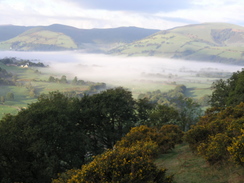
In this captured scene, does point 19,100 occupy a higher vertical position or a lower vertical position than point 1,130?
lower

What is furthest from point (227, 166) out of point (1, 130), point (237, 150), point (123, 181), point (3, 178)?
point (1, 130)

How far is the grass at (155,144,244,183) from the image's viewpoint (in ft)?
37.5

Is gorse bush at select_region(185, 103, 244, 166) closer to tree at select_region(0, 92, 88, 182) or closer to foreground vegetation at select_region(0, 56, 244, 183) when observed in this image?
foreground vegetation at select_region(0, 56, 244, 183)

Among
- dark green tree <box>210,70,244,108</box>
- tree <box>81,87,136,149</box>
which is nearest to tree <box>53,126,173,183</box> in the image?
tree <box>81,87,136,149</box>

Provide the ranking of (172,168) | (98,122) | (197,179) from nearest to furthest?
(197,179) < (172,168) < (98,122)

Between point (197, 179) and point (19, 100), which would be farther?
point (19, 100)

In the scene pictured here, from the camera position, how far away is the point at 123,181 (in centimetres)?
895

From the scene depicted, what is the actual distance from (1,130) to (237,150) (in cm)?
1879

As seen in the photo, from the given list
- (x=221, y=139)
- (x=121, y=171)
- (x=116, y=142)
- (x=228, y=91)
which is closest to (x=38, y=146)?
(x=116, y=142)

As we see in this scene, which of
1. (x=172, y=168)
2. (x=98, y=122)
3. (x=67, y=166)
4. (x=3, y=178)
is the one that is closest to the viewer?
(x=172, y=168)

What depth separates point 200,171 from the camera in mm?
12867

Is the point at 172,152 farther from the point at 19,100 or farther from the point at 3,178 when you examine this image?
the point at 19,100

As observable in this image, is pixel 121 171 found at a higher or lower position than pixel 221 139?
lower

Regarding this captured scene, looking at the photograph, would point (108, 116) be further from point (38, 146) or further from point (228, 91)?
point (228, 91)
